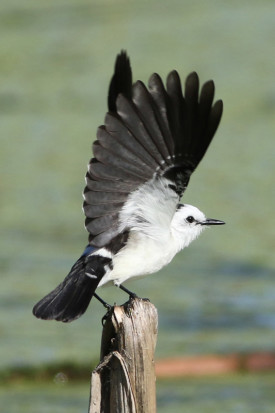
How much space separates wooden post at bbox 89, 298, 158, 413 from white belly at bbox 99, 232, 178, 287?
28 cm

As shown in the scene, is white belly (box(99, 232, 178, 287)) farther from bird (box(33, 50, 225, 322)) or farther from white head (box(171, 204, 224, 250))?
white head (box(171, 204, 224, 250))

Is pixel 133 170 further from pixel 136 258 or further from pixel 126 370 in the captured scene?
pixel 126 370

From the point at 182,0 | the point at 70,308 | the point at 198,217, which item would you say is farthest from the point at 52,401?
the point at 182,0

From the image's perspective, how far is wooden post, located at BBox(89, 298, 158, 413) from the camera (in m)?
2.21

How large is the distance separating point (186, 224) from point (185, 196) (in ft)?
9.99

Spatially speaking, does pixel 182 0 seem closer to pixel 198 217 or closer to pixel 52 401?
pixel 52 401

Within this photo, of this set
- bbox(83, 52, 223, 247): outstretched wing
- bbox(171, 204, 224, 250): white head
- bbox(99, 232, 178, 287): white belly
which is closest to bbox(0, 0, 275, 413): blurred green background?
bbox(171, 204, 224, 250): white head

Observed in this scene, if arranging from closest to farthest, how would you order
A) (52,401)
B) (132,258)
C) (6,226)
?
(132,258), (52,401), (6,226)

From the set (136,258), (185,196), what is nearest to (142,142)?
(136,258)

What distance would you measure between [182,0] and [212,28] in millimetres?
734

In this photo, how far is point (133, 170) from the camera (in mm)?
2461

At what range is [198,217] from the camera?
288cm

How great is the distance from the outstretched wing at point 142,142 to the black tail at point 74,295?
0.06 metres

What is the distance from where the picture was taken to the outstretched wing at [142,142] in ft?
7.85
